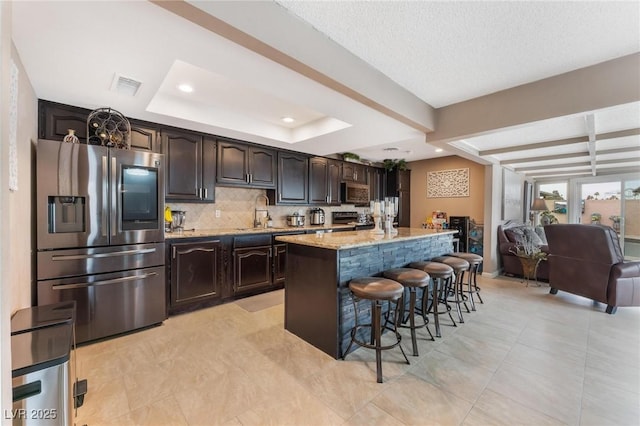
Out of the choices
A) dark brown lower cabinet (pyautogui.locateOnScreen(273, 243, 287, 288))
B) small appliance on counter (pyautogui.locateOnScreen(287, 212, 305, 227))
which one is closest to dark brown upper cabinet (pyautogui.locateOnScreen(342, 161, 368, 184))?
small appliance on counter (pyautogui.locateOnScreen(287, 212, 305, 227))

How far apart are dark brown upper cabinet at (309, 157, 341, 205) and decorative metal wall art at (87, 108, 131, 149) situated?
9.42 ft

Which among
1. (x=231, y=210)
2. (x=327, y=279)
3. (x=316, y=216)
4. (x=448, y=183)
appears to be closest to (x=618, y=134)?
(x=448, y=183)

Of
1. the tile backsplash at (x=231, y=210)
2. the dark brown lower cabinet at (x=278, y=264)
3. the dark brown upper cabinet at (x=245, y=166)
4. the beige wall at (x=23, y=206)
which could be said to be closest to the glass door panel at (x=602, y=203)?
the tile backsplash at (x=231, y=210)

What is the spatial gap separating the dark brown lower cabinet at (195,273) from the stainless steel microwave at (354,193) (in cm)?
290

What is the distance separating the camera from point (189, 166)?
11.4ft

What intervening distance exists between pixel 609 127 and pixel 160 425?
17.3 feet

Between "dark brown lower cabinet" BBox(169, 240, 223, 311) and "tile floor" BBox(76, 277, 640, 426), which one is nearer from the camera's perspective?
"tile floor" BBox(76, 277, 640, 426)

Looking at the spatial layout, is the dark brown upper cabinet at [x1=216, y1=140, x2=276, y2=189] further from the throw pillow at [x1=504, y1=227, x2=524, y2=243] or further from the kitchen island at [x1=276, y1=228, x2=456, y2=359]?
the throw pillow at [x1=504, y1=227, x2=524, y2=243]

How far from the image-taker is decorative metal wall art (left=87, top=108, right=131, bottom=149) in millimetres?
2705

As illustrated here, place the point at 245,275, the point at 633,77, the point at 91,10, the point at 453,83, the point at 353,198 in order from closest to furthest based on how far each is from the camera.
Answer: the point at 91,10 < the point at 633,77 < the point at 453,83 < the point at 245,275 < the point at 353,198

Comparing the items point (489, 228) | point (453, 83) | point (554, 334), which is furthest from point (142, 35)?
point (489, 228)

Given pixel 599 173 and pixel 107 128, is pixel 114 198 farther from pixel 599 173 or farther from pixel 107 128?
pixel 599 173

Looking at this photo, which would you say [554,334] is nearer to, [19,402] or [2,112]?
[19,402]

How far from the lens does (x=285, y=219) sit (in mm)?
4961
